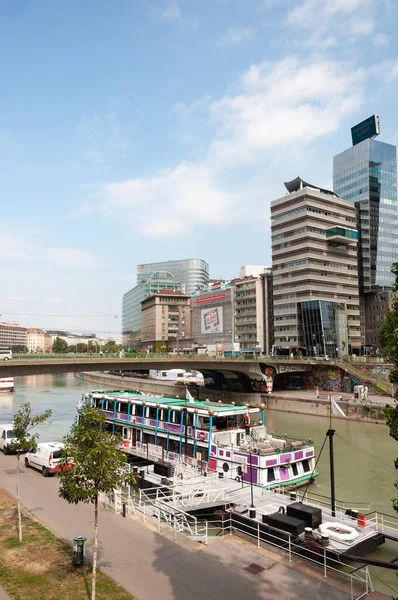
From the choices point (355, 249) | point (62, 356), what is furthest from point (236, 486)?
point (355, 249)

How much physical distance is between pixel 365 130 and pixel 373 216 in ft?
88.5

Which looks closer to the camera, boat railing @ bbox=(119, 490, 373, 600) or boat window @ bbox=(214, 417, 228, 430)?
boat railing @ bbox=(119, 490, 373, 600)

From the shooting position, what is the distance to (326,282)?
11119 centimetres

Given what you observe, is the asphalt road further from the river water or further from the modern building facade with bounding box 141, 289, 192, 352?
the modern building facade with bounding box 141, 289, 192, 352

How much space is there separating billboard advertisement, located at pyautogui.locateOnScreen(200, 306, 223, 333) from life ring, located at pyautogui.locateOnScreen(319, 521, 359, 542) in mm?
129954

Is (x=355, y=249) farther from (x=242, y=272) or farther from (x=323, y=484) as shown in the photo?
(x=323, y=484)

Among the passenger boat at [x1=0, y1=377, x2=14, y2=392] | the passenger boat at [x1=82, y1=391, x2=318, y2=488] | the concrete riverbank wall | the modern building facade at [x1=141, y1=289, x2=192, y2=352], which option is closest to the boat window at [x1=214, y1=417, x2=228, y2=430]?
the passenger boat at [x1=82, y1=391, x2=318, y2=488]

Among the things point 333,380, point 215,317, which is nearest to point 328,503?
point 333,380

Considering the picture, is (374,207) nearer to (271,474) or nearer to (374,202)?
(374,202)

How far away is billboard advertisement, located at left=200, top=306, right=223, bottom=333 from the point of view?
487 feet

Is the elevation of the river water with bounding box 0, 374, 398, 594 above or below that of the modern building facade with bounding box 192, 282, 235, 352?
below

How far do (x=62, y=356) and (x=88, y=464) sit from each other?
151 feet

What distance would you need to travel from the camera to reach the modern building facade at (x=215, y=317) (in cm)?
14338

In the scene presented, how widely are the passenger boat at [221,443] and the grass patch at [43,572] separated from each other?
11.5 meters
